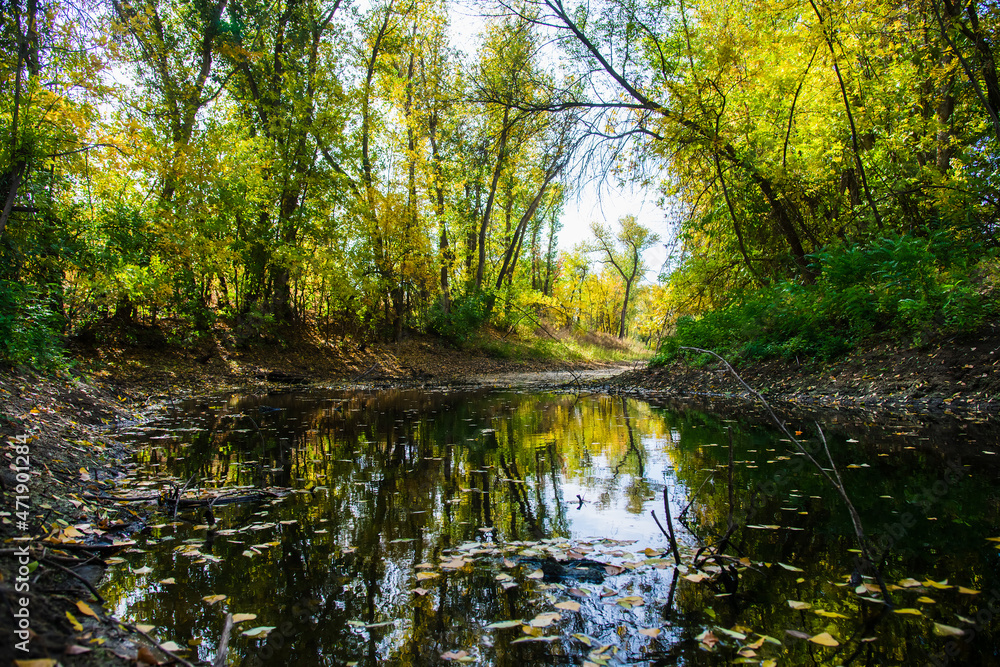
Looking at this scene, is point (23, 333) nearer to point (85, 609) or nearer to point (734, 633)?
point (85, 609)

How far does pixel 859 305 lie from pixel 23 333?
13.0m

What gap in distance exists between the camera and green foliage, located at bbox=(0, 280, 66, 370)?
6238 mm

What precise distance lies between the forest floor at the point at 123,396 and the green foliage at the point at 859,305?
0.40m

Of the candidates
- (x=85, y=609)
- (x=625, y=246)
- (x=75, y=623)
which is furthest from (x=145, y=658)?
(x=625, y=246)

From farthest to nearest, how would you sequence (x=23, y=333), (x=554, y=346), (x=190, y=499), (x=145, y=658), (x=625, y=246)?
(x=625, y=246) → (x=554, y=346) → (x=23, y=333) → (x=190, y=499) → (x=145, y=658)

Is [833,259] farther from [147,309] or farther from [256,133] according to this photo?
[256,133]

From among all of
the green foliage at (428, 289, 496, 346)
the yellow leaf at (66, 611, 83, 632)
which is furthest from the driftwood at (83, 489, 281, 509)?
the green foliage at (428, 289, 496, 346)

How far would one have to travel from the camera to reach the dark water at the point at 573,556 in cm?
203

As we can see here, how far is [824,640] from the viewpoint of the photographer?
1.99 meters

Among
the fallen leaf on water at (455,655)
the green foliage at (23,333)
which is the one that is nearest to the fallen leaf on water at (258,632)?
the fallen leaf on water at (455,655)

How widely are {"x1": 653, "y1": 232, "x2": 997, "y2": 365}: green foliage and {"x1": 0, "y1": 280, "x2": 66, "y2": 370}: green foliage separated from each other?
12523 millimetres

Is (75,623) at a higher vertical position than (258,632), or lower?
higher

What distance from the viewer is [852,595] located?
2.33m

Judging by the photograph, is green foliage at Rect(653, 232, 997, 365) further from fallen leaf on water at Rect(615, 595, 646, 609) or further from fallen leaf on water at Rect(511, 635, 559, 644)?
fallen leaf on water at Rect(511, 635, 559, 644)
